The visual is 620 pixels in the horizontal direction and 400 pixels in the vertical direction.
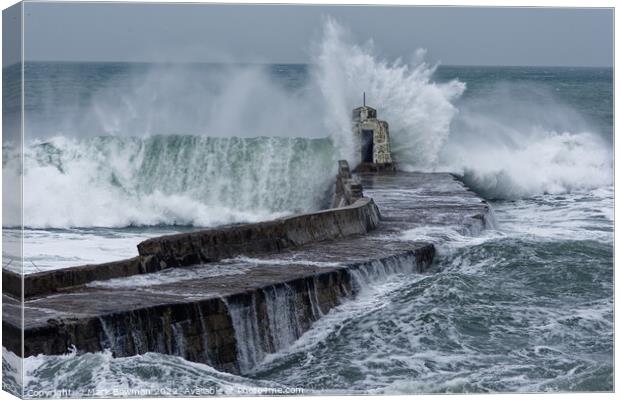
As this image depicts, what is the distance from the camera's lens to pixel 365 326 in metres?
15.2

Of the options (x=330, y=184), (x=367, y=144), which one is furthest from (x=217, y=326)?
(x=367, y=144)

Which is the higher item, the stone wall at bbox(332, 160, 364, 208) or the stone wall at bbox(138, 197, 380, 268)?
the stone wall at bbox(332, 160, 364, 208)

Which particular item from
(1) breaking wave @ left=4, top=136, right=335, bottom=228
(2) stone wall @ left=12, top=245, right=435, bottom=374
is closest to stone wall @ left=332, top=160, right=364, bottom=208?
(1) breaking wave @ left=4, top=136, right=335, bottom=228

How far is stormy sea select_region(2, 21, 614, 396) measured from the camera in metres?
13.0

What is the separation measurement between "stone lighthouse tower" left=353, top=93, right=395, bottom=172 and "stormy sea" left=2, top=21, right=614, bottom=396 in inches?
13.9

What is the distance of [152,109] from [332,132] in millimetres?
4079

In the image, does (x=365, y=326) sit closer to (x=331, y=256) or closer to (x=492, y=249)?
(x=331, y=256)

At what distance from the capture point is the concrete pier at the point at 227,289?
1290cm

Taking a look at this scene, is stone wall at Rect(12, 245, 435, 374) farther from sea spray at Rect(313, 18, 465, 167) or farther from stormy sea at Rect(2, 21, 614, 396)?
sea spray at Rect(313, 18, 465, 167)

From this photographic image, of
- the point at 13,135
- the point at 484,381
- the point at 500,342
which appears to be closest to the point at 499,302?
the point at 500,342

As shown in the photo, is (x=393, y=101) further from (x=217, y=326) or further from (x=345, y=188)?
(x=217, y=326)

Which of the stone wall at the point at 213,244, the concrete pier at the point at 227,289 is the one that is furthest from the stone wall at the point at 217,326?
the stone wall at the point at 213,244

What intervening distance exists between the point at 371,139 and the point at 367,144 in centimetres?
12

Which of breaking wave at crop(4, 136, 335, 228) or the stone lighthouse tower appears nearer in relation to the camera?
breaking wave at crop(4, 136, 335, 228)
